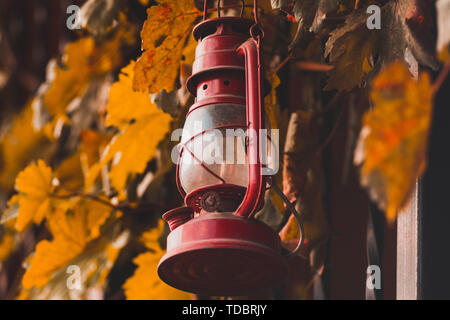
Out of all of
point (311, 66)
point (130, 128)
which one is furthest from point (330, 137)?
point (130, 128)

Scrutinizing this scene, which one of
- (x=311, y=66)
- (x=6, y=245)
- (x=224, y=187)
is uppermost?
(x=311, y=66)

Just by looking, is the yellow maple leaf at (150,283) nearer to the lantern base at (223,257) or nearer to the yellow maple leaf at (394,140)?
the lantern base at (223,257)

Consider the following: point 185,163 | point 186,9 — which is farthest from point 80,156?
point 185,163

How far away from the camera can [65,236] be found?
2.29 metres

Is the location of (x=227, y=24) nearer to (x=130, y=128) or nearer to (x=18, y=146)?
(x=130, y=128)

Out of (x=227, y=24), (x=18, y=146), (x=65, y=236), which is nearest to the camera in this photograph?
(x=227, y=24)

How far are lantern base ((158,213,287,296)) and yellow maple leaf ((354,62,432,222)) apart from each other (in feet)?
1.56

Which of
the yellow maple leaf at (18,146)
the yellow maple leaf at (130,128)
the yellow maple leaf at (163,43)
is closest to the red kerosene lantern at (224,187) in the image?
the yellow maple leaf at (163,43)

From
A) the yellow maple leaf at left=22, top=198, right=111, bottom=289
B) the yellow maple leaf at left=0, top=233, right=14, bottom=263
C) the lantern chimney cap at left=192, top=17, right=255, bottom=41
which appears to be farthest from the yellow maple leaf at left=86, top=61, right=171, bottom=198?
the yellow maple leaf at left=0, top=233, right=14, bottom=263

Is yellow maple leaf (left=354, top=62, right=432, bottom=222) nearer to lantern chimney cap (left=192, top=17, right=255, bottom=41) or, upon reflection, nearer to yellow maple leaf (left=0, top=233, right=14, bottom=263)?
lantern chimney cap (left=192, top=17, right=255, bottom=41)

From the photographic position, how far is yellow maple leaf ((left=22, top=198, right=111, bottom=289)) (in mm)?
2219

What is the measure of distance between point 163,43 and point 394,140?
2.91 feet

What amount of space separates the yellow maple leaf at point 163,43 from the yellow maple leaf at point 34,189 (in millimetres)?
750
